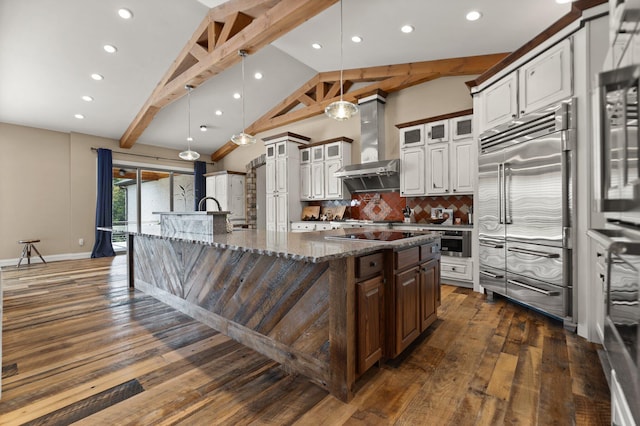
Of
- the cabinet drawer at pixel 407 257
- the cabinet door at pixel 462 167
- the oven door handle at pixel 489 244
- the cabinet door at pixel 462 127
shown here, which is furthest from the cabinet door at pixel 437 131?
the cabinet drawer at pixel 407 257

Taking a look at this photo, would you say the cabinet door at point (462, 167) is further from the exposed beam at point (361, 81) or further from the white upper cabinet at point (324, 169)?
the white upper cabinet at point (324, 169)

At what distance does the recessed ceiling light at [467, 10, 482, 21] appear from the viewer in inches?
128

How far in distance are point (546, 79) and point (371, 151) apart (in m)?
2.97

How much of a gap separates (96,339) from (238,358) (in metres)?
1.37

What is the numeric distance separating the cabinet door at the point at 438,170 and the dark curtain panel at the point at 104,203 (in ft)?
23.8

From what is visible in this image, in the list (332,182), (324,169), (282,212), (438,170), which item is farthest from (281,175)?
(438,170)

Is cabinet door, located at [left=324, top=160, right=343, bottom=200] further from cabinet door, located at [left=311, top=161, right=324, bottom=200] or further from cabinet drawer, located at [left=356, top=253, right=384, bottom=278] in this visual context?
cabinet drawer, located at [left=356, top=253, right=384, bottom=278]

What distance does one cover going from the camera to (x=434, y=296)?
2.81 meters

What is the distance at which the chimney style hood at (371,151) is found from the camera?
548 cm

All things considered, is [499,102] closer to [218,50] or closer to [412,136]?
[412,136]

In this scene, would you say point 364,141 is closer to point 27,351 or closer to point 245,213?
point 245,213

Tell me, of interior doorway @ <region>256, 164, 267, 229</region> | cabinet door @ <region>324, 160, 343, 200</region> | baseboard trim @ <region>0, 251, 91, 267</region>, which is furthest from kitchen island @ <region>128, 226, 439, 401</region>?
baseboard trim @ <region>0, 251, 91, 267</region>

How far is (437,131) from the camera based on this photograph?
15.1 feet

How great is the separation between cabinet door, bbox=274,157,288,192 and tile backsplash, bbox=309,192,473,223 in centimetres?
81
